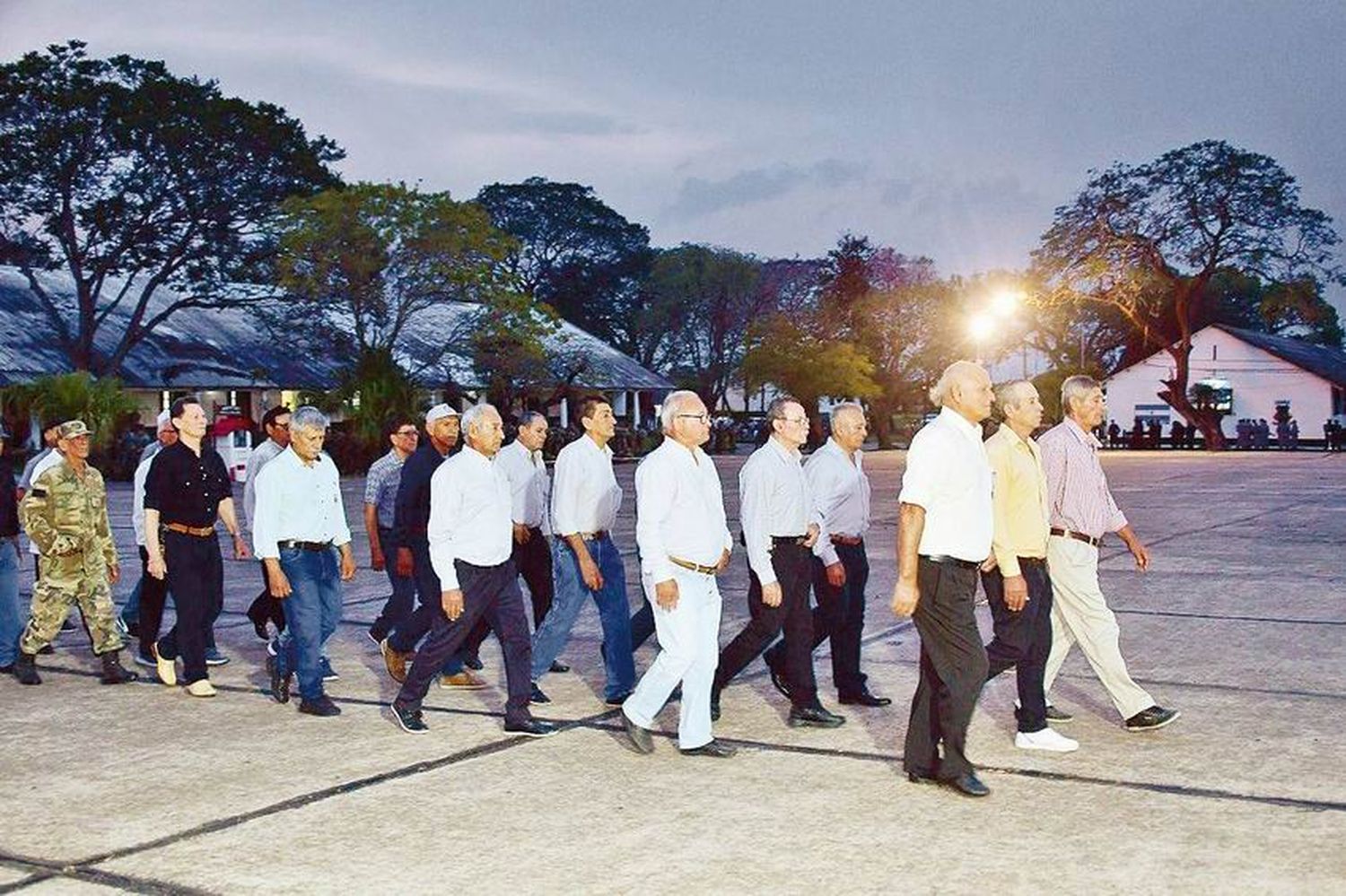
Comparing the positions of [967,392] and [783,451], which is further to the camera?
[783,451]

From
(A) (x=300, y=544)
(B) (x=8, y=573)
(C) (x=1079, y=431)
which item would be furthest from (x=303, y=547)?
(C) (x=1079, y=431)

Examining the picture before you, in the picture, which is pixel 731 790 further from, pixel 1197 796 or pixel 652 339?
pixel 652 339

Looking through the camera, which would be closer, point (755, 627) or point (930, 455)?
point (930, 455)

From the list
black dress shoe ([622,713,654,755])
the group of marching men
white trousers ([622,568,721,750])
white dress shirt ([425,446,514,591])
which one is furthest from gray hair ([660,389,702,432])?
black dress shoe ([622,713,654,755])

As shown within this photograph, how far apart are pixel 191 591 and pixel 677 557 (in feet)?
10.5

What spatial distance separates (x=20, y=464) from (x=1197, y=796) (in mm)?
34187

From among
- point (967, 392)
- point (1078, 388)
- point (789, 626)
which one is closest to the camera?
point (967, 392)

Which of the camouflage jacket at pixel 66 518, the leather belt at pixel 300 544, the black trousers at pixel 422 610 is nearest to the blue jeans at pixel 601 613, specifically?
the black trousers at pixel 422 610

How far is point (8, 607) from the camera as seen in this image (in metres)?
9.66

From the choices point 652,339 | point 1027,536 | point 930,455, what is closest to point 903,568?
point 930,455

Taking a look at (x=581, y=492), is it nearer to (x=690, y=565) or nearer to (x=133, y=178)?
(x=690, y=565)

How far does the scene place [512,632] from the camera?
24.5 ft

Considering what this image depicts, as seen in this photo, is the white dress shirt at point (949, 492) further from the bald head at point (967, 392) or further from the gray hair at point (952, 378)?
the gray hair at point (952, 378)

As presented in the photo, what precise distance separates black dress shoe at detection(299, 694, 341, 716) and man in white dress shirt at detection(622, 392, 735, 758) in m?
1.87
